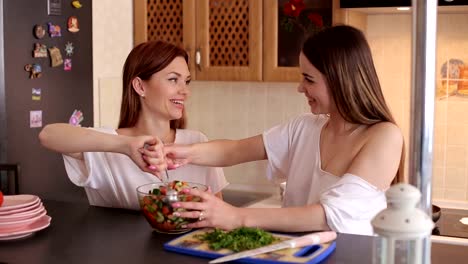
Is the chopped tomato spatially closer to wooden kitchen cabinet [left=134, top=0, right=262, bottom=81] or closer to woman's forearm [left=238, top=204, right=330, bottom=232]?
woman's forearm [left=238, top=204, right=330, bottom=232]

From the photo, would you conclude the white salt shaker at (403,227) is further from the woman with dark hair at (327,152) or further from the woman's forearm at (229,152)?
the woman's forearm at (229,152)

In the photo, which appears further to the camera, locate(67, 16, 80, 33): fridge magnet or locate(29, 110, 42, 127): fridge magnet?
locate(67, 16, 80, 33): fridge magnet

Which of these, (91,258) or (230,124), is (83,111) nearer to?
(230,124)

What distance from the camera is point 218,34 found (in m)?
3.69

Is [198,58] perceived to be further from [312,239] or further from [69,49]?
[312,239]

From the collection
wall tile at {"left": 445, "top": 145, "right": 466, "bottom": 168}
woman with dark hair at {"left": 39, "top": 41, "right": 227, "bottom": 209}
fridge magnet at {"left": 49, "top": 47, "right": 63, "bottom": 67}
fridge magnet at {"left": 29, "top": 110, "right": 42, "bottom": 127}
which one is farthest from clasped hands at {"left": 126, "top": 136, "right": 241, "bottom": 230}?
wall tile at {"left": 445, "top": 145, "right": 466, "bottom": 168}

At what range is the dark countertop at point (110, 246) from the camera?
1.51 m

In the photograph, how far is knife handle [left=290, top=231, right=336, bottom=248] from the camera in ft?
4.99

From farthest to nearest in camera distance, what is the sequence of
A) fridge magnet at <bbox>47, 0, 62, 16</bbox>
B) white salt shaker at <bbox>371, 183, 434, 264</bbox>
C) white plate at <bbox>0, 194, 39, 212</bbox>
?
fridge magnet at <bbox>47, 0, 62, 16</bbox> < white plate at <bbox>0, 194, 39, 212</bbox> < white salt shaker at <bbox>371, 183, 434, 264</bbox>

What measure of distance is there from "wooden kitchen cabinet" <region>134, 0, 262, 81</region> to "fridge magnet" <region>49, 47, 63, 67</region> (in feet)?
2.22

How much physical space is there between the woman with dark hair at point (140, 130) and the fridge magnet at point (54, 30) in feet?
3.54

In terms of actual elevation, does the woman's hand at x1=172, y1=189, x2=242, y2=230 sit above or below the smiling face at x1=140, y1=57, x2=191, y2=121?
below

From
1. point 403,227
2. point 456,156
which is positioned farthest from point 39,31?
point 403,227

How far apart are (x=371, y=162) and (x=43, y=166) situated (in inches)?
76.5
